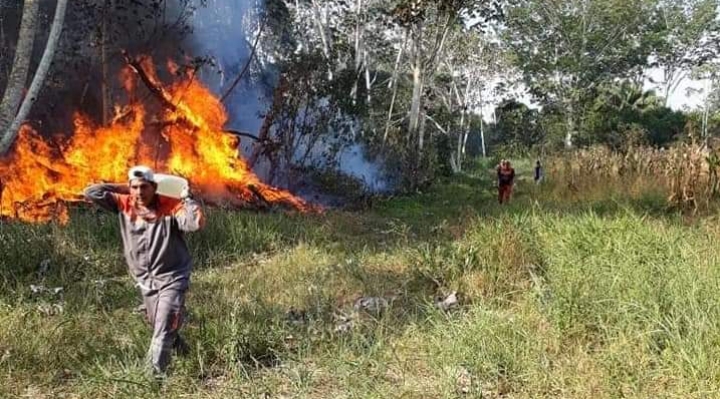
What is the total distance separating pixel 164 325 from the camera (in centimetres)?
363

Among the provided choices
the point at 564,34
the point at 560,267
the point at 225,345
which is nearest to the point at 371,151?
the point at 560,267

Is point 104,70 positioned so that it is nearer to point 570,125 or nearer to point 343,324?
point 343,324

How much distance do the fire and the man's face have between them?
5.94 meters

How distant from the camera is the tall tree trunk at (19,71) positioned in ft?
21.8

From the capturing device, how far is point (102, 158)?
10.6 m

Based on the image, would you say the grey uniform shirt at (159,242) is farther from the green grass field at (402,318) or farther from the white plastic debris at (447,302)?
the white plastic debris at (447,302)

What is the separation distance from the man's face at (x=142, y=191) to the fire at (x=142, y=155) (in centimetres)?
594

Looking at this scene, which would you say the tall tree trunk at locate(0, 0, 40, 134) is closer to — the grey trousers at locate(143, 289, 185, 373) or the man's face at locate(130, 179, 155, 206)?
the man's face at locate(130, 179, 155, 206)

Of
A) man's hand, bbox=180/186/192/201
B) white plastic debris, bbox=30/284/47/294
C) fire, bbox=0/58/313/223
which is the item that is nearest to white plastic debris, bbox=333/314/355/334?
man's hand, bbox=180/186/192/201

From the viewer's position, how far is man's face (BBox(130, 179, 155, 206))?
3.62 meters

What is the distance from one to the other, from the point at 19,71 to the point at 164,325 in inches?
177

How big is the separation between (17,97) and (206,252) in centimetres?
263

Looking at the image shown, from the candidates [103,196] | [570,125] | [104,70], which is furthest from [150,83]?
[570,125]

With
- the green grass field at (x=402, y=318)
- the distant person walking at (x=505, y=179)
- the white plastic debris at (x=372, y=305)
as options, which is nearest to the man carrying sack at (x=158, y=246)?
the green grass field at (x=402, y=318)
